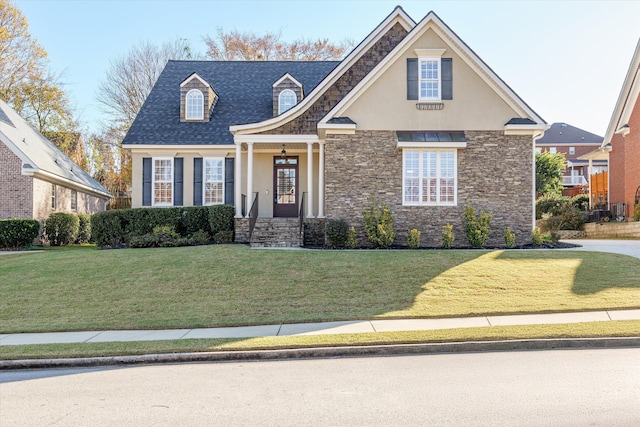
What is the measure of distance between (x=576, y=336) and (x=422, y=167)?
417 inches

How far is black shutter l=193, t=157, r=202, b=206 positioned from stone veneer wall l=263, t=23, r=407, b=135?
4.63m

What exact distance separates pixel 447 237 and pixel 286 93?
10307mm

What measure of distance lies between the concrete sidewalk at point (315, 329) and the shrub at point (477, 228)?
7426mm

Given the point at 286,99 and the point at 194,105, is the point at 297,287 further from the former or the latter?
the point at 194,105

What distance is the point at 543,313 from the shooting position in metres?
10.4

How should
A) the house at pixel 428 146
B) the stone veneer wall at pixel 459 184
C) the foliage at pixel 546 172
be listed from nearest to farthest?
1. the house at pixel 428 146
2. the stone veneer wall at pixel 459 184
3. the foliage at pixel 546 172

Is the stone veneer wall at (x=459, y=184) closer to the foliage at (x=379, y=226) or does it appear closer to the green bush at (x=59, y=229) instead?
the foliage at (x=379, y=226)

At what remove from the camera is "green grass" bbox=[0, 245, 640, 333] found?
35.5 ft

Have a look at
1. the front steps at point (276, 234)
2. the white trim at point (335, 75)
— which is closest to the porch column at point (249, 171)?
the white trim at point (335, 75)

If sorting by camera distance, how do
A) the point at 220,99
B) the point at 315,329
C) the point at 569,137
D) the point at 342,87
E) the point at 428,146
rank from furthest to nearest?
1. the point at 569,137
2. the point at 220,99
3. the point at 342,87
4. the point at 428,146
5. the point at 315,329

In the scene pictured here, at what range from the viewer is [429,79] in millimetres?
18422

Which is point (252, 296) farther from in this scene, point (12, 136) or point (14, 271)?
point (12, 136)

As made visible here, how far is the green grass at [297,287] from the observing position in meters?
10.8

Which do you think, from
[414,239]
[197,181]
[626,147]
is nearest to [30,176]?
[197,181]
